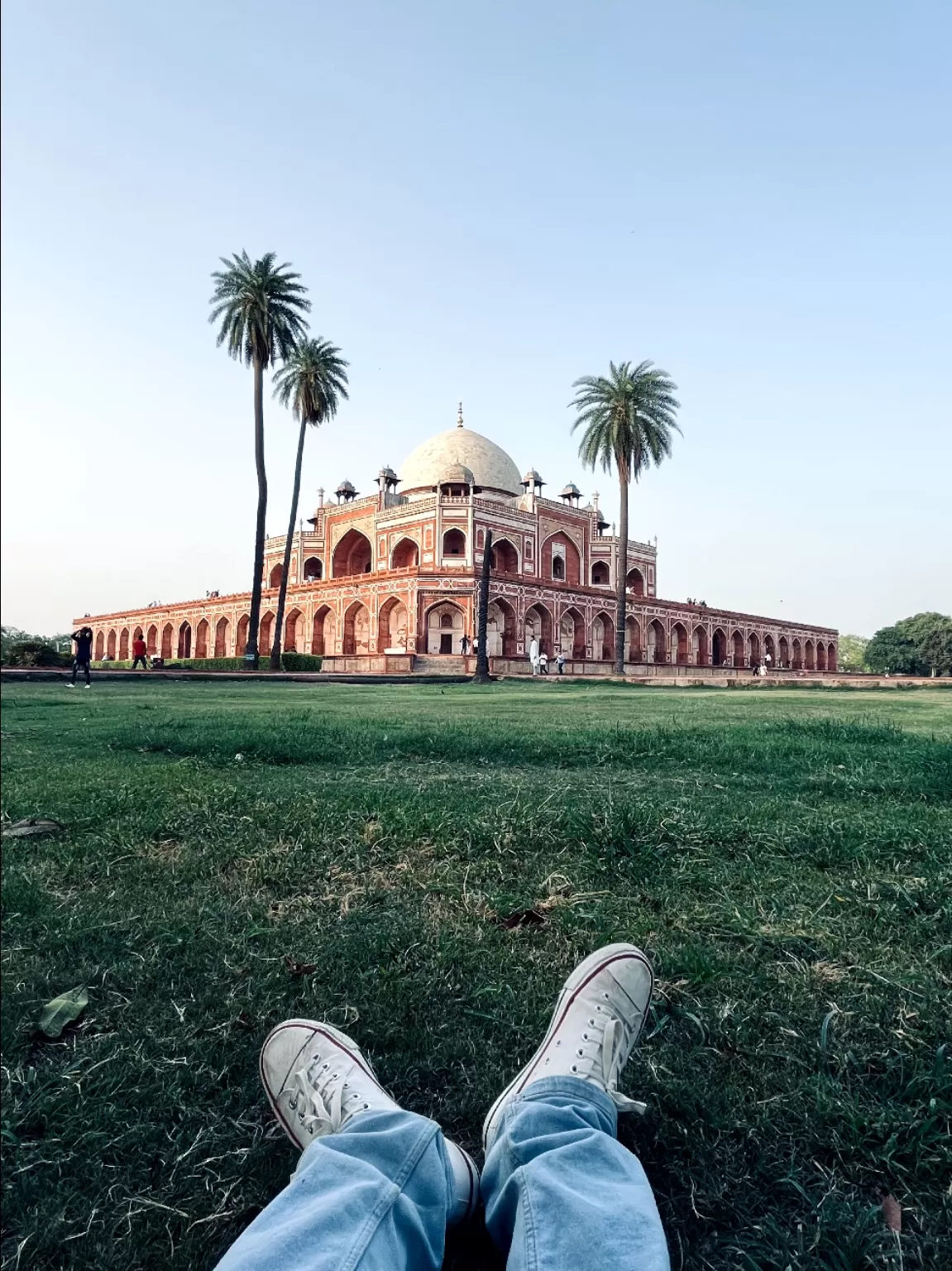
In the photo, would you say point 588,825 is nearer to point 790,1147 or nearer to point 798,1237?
point 790,1147

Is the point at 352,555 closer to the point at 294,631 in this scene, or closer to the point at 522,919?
the point at 294,631

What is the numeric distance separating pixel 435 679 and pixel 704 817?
1857 centimetres

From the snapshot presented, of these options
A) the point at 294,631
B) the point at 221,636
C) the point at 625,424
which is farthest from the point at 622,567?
the point at 221,636

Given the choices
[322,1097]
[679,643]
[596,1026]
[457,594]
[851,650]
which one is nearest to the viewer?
[322,1097]

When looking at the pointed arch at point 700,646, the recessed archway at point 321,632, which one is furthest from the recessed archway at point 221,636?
the pointed arch at point 700,646

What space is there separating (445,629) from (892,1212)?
3231 cm

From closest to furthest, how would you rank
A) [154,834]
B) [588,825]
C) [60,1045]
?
[60,1045]
[588,825]
[154,834]

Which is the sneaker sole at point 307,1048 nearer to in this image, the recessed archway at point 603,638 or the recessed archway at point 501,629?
the recessed archway at point 501,629

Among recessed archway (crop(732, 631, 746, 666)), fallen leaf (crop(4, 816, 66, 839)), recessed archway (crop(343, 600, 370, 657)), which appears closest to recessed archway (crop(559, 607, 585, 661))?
recessed archway (crop(343, 600, 370, 657))

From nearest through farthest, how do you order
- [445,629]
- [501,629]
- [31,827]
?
[31,827] → [445,629] → [501,629]

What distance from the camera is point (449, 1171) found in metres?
1.25

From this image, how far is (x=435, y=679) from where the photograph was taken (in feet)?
70.1

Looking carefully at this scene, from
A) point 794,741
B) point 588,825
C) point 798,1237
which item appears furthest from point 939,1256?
Result: point 794,741

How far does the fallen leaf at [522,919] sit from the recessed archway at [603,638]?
3449cm
